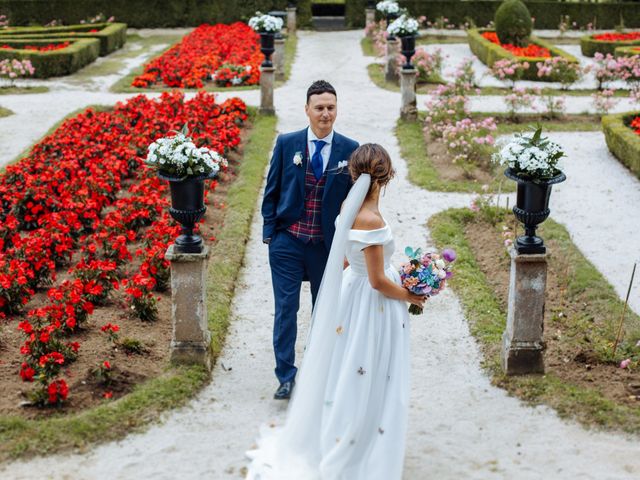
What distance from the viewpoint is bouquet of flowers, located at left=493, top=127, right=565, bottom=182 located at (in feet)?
20.0

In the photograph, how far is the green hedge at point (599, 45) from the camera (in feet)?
72.6

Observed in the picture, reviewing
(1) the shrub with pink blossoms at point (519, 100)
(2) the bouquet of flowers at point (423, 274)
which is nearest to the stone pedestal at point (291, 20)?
(1) the shrub with pink blossoms at point (519, 100)

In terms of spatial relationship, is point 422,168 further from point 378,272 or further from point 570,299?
point 378,272

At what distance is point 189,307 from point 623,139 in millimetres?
8050

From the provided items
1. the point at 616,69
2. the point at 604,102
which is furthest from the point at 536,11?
the point at 604,102

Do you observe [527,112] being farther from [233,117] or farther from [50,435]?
[50,435]

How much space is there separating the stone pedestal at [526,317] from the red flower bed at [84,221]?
2.74 meters

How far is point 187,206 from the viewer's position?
6.33 metres

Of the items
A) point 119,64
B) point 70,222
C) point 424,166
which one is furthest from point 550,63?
point 70,222

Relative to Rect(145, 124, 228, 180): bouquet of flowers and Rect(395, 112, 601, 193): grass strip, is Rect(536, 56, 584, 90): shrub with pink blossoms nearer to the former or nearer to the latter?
Rect(395, 112, 601, 193): grass strip

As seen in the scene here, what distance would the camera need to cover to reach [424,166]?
12.3 metres

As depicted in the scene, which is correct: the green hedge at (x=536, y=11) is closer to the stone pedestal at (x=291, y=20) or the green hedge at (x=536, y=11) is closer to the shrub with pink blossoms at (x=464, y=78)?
the stone pedestal at (x=291, y=20)

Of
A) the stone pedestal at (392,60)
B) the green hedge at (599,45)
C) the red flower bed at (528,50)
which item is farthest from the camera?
the green hedge at (599,45)

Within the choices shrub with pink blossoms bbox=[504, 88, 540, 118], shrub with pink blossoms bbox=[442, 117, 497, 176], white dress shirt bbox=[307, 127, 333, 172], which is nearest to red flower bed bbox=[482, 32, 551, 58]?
shrub with pink blossoms bbox=[504, 88, 540, 118]
